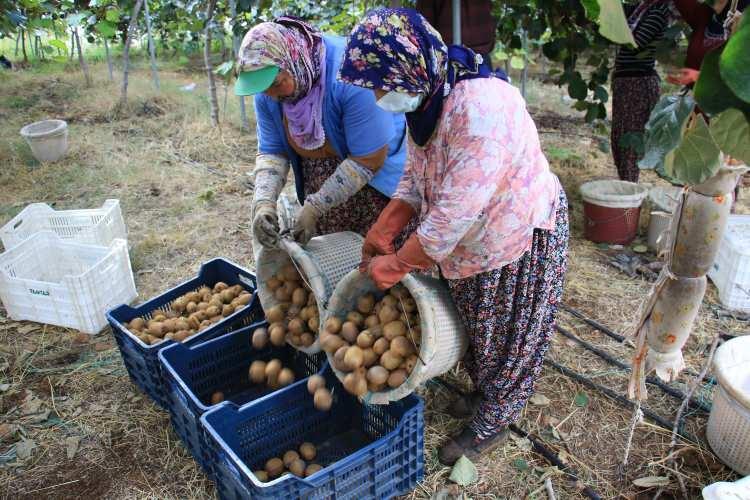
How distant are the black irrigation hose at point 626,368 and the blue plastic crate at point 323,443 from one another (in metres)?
1.15

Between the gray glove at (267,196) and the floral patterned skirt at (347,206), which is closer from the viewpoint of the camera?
the gray glove at (267,196)

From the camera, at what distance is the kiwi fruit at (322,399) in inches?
79.3

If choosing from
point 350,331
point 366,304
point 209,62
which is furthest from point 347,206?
point 209,62

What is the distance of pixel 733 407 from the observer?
198cm

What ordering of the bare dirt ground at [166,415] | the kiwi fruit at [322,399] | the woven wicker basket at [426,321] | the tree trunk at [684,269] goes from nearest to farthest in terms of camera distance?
1. the tree trunk at [684,269]
2. the woven wicker basket at [426,321]
3. the kiwi fruit at [322,399]
4. the bare dirt ground at [166,415]

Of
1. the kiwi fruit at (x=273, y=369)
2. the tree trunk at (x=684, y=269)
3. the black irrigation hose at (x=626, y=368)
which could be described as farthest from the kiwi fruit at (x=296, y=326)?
the black irrigation hose at (x=626, y=368)

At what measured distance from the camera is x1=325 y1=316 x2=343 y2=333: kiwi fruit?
198 cm

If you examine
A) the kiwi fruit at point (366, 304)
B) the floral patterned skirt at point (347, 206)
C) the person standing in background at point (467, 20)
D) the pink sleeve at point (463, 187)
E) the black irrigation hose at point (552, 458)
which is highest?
the person standing in background at point (467, 20)

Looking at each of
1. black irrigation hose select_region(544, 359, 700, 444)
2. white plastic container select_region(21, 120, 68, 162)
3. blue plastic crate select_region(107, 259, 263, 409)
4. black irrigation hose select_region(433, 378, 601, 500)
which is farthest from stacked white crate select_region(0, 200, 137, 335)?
white plastic container select_region(21, 120, 68, 162)

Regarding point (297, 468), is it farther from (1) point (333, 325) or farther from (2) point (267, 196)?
(2) point (267, 196)

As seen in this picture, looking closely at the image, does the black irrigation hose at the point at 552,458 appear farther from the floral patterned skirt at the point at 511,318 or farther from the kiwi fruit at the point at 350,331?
the kiwi fruit at the point at 350,331

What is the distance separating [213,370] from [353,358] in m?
0.80

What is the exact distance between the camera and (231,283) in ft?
9.45

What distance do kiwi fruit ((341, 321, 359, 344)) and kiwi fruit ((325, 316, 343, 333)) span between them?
0.06 ft
